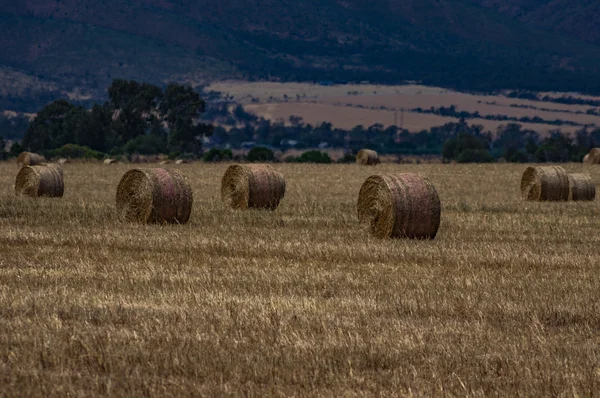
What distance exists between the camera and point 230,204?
83.3 feet

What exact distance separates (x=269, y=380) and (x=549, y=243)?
10184 mm

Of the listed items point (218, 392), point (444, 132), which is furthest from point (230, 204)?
point (444, 132)

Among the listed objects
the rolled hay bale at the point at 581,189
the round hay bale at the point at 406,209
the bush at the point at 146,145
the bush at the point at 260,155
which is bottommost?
the bush at the point at 146,145

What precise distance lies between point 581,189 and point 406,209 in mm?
11797

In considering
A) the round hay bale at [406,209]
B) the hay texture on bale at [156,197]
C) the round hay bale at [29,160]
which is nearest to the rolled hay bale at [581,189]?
the round hay bale at [406,209]

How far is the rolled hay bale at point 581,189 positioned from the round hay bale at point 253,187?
813 cm

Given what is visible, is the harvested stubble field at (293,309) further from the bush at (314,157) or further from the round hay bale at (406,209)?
the bush at (314,157)

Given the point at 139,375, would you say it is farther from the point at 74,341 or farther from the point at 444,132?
the point at 444,132

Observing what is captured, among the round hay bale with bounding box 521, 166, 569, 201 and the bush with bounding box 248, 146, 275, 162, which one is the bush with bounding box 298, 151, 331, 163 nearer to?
the bush with bounding box 248, 146, 275, 162

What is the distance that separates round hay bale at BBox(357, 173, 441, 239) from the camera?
1844cm

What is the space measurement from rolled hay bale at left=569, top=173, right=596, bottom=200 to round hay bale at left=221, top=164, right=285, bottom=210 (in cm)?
813

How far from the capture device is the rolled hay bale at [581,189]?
29.0m

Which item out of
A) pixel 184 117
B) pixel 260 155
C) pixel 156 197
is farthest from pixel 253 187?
pixel 184 117

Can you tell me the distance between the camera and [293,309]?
11.5 meters
